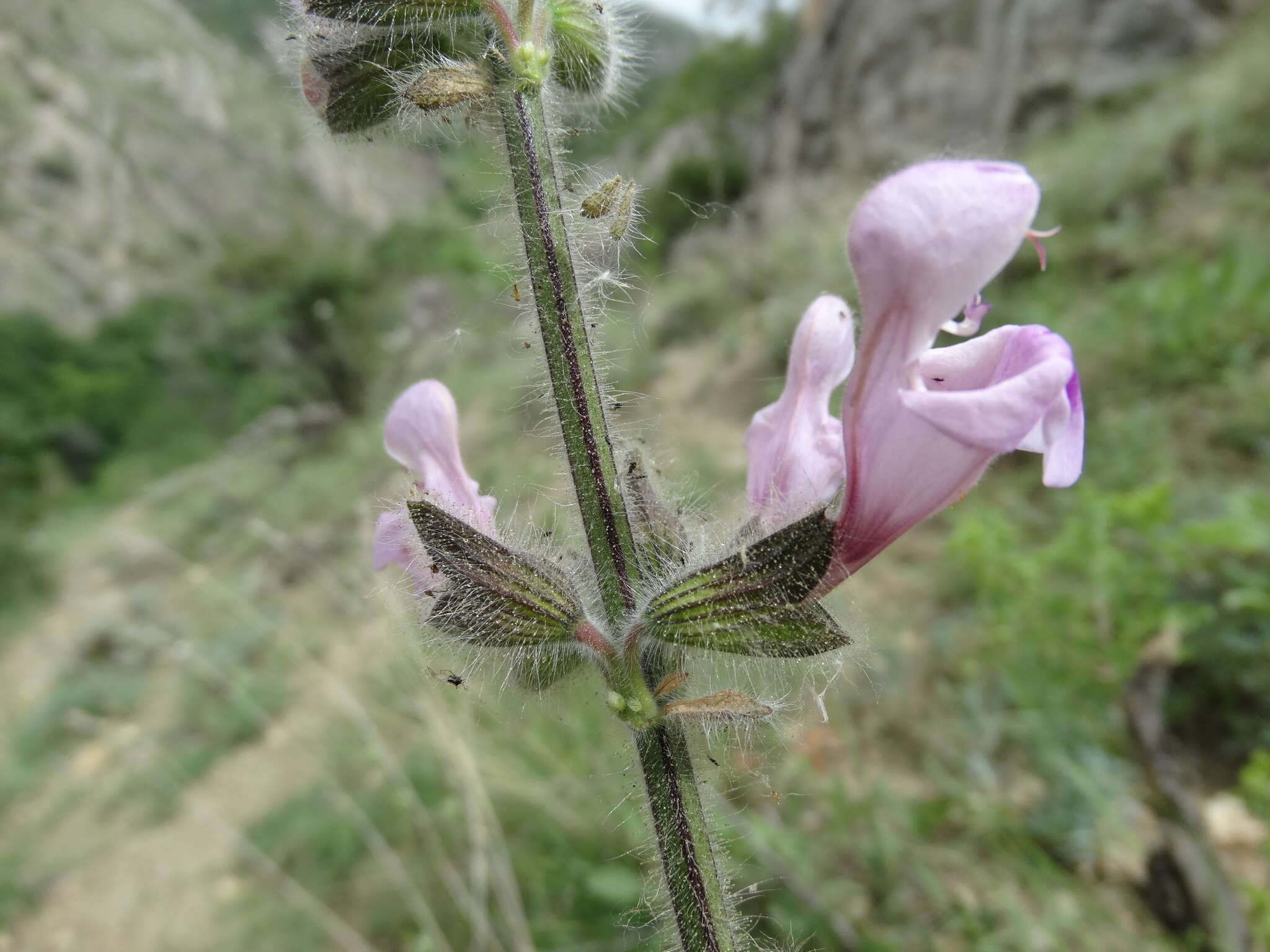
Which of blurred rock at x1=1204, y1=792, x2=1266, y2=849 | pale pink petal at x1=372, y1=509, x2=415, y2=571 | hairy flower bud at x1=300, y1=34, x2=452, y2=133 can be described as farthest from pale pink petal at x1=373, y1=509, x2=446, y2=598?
blurred rock at x1=1204, y1=792, x2=1266, y2=849

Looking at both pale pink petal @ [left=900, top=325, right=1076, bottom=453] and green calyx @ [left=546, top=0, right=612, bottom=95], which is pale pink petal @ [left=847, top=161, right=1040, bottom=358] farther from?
green calyx @ [left=546, top=0, right=612, bottom=95]

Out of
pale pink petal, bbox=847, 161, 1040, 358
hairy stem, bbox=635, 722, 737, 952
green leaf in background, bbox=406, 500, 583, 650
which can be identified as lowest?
hairy stem, bbox=635, 722, 737, 952

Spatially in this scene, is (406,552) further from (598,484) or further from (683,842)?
(683,842)

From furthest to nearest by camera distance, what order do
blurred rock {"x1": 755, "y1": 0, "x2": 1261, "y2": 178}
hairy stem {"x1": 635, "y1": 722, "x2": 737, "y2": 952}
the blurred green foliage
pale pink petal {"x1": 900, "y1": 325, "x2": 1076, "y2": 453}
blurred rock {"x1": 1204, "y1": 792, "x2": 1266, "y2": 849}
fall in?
the blurred green foliage → blurred rock {"x1": 755, "y1": 0, "x2": 1261, "y2": 178} → blurred rock {"x1": 1204, "y1": 792, "x2": 1266, "y2": 849} → hairy stem {"x1": 635, "y1": 722, "x2": 737, "y2": 952} → pale pink petal {"x1": 900, "y1": 325, "x2": 1076, "y2": 453}

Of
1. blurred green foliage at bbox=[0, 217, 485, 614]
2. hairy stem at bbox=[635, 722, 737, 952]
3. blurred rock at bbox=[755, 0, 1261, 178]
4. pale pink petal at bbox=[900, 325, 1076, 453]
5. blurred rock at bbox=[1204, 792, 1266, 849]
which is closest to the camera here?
pale pink petal at bbox=[900, 325, 1076, 453]

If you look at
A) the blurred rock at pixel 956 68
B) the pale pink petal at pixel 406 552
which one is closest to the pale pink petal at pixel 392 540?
the pale pink petal at pixel 406 552

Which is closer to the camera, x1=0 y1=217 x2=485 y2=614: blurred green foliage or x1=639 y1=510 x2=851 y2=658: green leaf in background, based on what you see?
x1=639 y1=510 x2=851 y2=658: green leaf in background

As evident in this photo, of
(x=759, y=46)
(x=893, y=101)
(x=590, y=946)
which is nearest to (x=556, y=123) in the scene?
(x=590, y=946)
